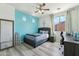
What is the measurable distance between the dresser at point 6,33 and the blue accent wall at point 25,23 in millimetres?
1044

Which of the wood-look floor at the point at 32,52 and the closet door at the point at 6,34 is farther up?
the closet door at the point at 6,34

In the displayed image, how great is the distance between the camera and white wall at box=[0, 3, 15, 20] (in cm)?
543

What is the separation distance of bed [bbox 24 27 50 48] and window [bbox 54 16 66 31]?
0.98m

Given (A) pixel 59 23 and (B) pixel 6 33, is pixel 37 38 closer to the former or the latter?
(B) pixel 6 33

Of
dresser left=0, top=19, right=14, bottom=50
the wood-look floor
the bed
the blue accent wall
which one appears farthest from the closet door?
the bed

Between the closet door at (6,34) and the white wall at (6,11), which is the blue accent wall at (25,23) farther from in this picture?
the closet door at (6,34)

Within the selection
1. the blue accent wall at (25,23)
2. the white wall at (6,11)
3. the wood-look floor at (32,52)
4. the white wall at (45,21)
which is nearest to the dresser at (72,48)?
the wood-look floor at (32,52)

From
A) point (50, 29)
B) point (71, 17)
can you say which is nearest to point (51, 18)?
point (50, 29)

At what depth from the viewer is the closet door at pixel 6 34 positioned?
5.48m

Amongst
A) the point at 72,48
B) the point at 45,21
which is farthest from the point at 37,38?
the point at 45,21

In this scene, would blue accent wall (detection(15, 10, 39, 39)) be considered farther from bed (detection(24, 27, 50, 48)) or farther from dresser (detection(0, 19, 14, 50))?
dresser (detection(0, 19, 14, 50))

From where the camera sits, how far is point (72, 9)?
256 inches

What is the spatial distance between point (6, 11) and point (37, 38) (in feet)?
8.78

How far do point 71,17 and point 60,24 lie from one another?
6.60 feet
